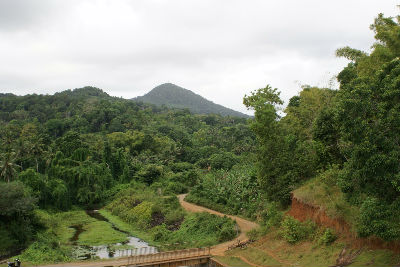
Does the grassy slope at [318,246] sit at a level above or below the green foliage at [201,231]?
above

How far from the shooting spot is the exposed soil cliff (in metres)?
17.0

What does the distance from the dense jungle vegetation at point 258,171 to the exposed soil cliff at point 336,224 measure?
19.3 inches

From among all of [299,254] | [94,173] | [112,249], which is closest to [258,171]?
[299,254]

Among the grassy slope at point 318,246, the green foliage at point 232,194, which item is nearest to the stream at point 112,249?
the grassy slope at point 318,246

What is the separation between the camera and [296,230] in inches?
905

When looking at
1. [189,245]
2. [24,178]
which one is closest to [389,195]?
[189,245]

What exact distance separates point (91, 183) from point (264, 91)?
3206 centimetres

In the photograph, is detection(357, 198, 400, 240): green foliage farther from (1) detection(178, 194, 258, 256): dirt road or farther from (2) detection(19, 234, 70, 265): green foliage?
(2) detection(19, 234, 70, 265): green foliage

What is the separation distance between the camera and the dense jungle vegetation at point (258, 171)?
15.2 metres

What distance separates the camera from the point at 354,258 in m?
17.3

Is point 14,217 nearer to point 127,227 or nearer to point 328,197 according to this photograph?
point 127,227

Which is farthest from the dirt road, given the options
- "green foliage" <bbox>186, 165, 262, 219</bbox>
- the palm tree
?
the palm tree

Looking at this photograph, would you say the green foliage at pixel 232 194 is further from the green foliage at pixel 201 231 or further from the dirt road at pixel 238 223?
the green foliage at pixel 201 231

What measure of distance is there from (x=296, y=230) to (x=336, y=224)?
301 cm
